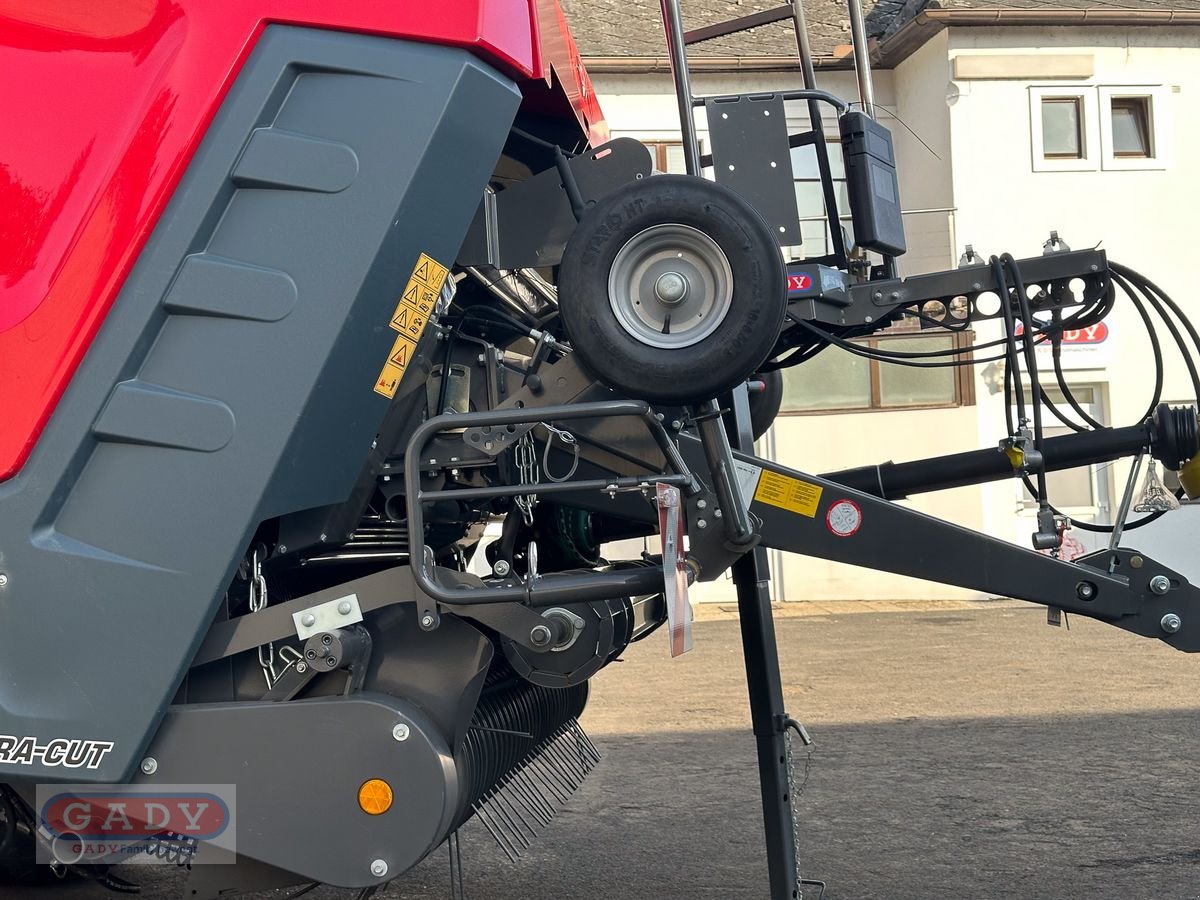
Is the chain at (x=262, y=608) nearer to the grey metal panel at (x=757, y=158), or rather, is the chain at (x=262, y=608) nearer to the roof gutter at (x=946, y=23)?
the grey metal panel at (x=757, y=158)

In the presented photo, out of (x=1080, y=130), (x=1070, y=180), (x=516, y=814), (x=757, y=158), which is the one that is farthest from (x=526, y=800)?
(x=1080, y=130)

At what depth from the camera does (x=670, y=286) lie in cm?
285

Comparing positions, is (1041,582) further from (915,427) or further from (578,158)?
(915,427)

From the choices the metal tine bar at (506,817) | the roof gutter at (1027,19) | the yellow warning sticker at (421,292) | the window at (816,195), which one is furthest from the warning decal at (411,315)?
the roof gutter at (1027,19)

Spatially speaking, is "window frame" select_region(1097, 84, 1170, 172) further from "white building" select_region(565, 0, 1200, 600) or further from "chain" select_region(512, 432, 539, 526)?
"chain" select_region(512, 432, 539, 526)

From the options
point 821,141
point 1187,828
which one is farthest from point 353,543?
point 1187,828

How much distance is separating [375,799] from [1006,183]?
14.2m

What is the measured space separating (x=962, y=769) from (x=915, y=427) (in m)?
9.99

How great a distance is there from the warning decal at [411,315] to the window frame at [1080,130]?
551 inches

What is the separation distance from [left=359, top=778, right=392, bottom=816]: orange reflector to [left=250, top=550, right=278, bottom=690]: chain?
351 mm

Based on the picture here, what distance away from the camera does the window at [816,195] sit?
3.62m

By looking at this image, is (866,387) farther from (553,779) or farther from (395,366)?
(395,366)

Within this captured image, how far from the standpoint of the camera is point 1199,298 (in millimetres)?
15477

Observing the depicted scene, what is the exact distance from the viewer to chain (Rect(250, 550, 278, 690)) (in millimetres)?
2904
